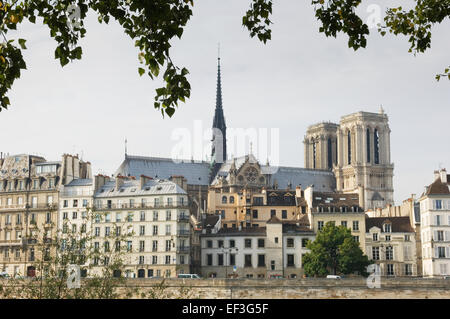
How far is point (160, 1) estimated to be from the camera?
8.91 metres

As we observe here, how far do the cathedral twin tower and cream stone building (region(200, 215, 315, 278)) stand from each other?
176ft

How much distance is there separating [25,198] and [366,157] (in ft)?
232

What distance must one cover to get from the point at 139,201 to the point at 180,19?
2468 inches

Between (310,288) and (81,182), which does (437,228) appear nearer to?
(310,288)

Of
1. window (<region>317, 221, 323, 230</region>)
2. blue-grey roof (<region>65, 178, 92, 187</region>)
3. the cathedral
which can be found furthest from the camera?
the cathedral

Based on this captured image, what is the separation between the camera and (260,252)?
70.9 m

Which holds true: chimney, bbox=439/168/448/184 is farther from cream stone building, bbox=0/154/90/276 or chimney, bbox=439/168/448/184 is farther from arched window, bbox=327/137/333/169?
arched window, bbox=327/137/333/169

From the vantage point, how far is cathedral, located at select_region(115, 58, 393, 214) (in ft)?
345

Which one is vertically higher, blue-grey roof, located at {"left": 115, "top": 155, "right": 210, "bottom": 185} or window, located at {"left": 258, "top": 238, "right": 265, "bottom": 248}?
blue-grey roof, located at {"left": 115, "top": 155, "right": 210, "bottom": 185}

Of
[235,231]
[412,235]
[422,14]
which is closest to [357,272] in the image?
[412,235]

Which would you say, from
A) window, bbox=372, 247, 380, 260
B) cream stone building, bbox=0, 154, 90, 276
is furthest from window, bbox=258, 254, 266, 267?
cream stone building, bbox=0, 154, 90, 276

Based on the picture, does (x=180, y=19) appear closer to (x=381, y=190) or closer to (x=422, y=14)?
(x=422, y=14)

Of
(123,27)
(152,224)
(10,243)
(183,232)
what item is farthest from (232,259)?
(123,27)
